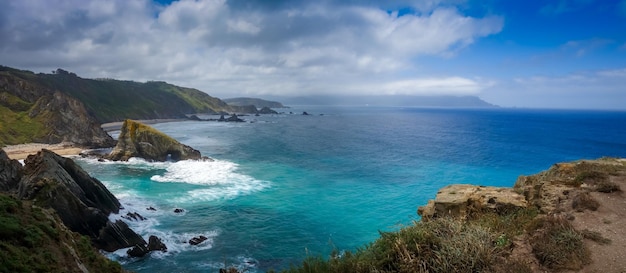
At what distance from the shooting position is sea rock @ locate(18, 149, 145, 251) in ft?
81.7

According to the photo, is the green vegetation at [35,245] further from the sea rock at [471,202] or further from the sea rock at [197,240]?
the sea rock at [471,202]

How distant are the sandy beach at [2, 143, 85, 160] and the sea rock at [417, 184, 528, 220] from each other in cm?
7492

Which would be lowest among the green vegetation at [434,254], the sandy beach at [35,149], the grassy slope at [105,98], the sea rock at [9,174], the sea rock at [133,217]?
the sea rock at [133,217]

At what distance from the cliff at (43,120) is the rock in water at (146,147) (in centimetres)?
2254

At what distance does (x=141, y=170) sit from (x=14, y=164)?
25925 mm

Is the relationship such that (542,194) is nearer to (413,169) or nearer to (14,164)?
(14,164)

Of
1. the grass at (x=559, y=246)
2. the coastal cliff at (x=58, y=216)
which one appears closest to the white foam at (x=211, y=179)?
the coastal cliff at (x=58, y=216)

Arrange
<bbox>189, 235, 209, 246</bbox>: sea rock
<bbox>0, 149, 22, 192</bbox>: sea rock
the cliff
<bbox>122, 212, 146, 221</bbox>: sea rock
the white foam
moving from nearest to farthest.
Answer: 1. <bbox>0, 149, 22, 192</bbox>: sea rock
2. <bbox>189, 235, 209, 246</bbox>: sea rock
3. <bbox>122, 212, 146, 221</bbox>: sea rock
4. the white foam
5. the cliff

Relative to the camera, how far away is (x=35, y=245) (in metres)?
10.8

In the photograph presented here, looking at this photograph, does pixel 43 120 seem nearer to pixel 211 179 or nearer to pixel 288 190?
pixel 211 179

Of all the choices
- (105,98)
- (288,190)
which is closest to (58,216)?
(288,190)

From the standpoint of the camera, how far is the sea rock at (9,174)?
2719 centimetres

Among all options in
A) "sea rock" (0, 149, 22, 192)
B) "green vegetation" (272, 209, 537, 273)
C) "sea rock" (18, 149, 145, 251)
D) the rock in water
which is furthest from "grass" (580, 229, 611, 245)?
the rock in water

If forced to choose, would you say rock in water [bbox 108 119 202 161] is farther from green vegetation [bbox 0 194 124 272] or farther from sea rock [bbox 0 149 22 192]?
green vegetation [bbox 0 194 124 272]
